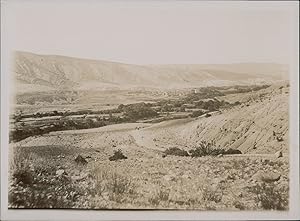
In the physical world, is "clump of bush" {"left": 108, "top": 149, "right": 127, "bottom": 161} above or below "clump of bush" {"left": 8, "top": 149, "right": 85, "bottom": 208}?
above

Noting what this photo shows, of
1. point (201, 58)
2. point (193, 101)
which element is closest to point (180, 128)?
point (193, 101)

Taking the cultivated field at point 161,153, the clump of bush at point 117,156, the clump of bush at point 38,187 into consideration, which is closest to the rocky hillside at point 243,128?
the cultivated field at point 161,153

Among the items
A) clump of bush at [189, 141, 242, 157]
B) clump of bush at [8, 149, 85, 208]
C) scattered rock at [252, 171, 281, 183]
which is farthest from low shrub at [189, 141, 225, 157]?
clump of bush at [8, 149, 85, 208]

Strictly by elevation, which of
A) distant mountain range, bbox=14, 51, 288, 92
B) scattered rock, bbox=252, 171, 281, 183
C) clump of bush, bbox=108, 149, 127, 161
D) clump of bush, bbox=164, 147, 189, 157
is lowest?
scattered rock, bbox=252, 171, 281, 183

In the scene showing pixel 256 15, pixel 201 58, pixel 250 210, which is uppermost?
pixel 256 15

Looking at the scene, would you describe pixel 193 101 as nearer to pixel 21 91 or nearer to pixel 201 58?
pixel 201 58

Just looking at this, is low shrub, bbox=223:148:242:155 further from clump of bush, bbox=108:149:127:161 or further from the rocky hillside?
clump of bush, bbox=108:149:127:161
